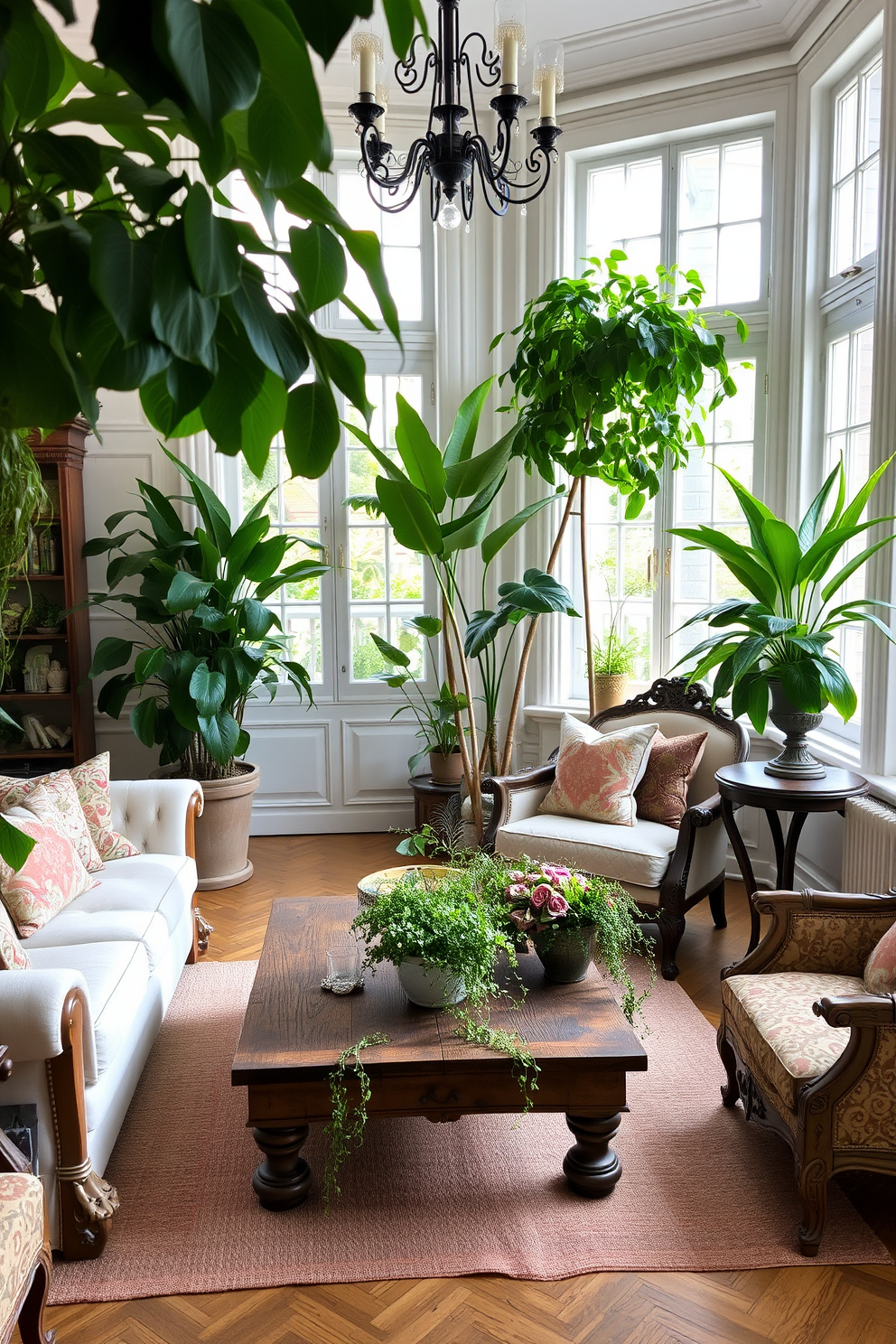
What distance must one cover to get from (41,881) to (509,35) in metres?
2.73

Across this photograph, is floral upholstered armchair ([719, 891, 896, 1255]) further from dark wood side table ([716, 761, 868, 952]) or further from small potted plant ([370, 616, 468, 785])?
small potted plant ([370, 616, 468, 785])

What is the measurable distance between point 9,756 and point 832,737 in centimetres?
384

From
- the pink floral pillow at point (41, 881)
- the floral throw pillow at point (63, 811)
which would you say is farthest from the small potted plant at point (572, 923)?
the floral throw pillow at point (63, 811)

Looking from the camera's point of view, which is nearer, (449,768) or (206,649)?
(206,649)

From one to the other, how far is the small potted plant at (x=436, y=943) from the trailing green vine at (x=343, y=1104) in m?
0.17

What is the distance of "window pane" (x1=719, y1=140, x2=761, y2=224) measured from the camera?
15.6 ft

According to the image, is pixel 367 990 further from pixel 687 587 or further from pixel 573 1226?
pixel 687 587

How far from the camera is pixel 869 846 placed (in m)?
3.50

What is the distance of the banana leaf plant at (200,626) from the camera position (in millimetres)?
4438

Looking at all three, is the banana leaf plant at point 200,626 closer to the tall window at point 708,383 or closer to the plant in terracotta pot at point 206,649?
the plant in terracotta pot at point 206,649

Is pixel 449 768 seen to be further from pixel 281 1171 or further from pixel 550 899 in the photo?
pixel 281 1171

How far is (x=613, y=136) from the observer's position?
498 cm

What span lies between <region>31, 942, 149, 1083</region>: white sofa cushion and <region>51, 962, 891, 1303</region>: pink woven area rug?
1.15 feet

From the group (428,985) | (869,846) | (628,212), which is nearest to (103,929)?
(428,985)
